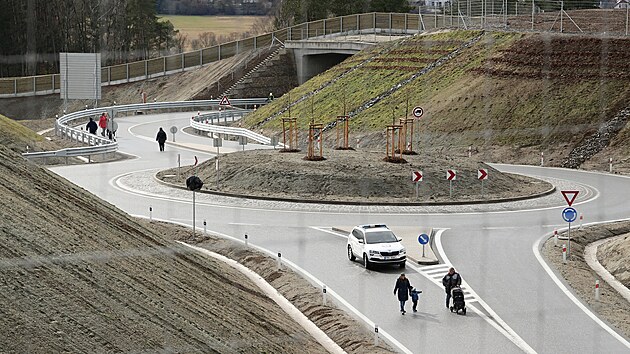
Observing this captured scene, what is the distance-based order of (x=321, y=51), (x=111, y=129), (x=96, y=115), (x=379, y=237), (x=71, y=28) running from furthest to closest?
(x=321, y=51) → (x=96, y=115) → (x=111, y=129) → (x=71, y=28) → (x=379, y=237)

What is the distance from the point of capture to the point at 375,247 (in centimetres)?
1499

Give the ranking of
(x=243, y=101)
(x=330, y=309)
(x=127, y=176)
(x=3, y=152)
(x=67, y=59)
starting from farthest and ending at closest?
(x=243, y=101), (x=67, y=59), (x=127, y=176), (x=330, y=309), (x=3, y=152)

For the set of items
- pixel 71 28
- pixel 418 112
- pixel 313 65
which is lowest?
pixel 418 112

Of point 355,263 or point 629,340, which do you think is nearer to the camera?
point 629,340

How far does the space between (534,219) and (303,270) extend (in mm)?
6089

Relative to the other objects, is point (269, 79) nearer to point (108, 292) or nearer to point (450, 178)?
point (450, 178)

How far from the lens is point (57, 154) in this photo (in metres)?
25.7

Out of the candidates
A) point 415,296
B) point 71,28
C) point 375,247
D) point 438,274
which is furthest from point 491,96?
point 415,296

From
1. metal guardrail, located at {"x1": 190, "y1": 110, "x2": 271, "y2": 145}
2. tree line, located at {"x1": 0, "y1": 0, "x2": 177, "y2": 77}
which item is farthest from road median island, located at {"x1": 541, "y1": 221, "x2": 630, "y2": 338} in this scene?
metal guardrail, located at {"x1": 190, "y1": 110, "x2": 271, "y2": 145}

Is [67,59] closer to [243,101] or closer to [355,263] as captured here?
[243,101]

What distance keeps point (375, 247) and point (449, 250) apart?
1718mm

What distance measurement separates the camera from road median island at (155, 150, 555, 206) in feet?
68.8

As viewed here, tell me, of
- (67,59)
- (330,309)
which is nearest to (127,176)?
(67,59)

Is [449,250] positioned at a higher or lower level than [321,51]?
lower
